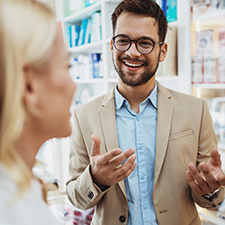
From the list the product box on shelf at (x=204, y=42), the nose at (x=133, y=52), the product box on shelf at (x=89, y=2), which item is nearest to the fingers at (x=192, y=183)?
the nose at (x=133, y=52)

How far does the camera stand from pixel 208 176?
98 cm

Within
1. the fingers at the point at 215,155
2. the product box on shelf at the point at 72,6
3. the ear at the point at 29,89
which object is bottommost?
the fingers at the point at 215,155

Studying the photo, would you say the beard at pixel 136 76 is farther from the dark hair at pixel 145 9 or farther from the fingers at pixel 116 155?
the fingers at pixel 116 155

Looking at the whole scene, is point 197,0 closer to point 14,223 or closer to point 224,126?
point 224,126

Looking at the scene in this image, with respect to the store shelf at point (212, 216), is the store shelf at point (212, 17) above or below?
above

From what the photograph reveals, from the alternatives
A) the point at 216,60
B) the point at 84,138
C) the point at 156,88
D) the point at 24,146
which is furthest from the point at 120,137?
the point at 216,60

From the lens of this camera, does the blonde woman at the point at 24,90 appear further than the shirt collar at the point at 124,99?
No

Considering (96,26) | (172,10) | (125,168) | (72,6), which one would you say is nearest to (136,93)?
(125,168)

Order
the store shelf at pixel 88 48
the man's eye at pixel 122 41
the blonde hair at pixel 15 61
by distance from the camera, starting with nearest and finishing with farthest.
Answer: the blonde hair at pixel 15 61, the man's eye at pixel 122 41, the store shelf at pixel 88 48

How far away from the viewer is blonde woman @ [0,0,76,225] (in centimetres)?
45

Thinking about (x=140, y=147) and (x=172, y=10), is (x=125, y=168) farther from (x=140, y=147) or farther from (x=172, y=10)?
(x=172, y=10)

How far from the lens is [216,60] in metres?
1.74

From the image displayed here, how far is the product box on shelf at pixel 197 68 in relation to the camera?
179 centimetres

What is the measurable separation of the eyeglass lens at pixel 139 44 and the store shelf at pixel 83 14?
4.38ft
